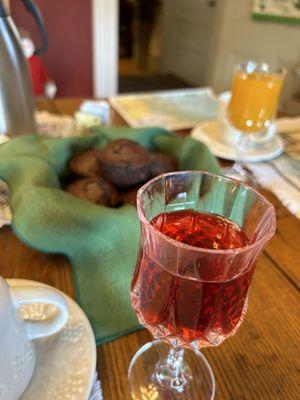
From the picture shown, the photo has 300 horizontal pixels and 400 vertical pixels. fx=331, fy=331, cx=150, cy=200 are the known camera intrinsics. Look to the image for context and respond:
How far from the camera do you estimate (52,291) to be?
358mm

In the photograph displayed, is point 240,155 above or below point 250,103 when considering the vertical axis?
below

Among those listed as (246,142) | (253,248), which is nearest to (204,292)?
(253,248)

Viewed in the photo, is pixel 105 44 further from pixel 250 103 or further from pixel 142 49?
pixel 142 49

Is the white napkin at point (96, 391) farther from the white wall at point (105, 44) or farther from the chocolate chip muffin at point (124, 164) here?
the white wall at point (105, 44)

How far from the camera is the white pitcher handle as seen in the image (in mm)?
347

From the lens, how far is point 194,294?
0.36 metres

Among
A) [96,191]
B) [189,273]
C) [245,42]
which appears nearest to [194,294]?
[189,273]

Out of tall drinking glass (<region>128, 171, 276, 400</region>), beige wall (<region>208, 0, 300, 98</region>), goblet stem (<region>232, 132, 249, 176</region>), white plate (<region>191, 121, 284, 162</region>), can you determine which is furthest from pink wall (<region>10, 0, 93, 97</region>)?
tall drinking glass (<region>128, 171, 276, 400</region>)

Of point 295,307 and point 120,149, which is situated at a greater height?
point 120,149

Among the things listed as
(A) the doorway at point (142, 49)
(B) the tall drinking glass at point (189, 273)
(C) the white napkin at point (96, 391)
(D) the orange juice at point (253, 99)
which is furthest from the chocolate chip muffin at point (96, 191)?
(A) the doorway at point (142, 49)

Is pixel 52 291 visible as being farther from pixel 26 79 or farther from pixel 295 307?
pixel 26 79

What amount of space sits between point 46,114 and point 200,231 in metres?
0.84

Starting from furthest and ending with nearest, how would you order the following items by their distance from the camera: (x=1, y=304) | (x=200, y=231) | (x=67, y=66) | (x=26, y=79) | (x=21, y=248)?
1. (x=67, y=66)
2. (x=26, y=79)
3. (x=21, y=248)
4. (x=200, y=231)
5. (x=1, y=304)

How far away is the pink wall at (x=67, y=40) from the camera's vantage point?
7.04ft
